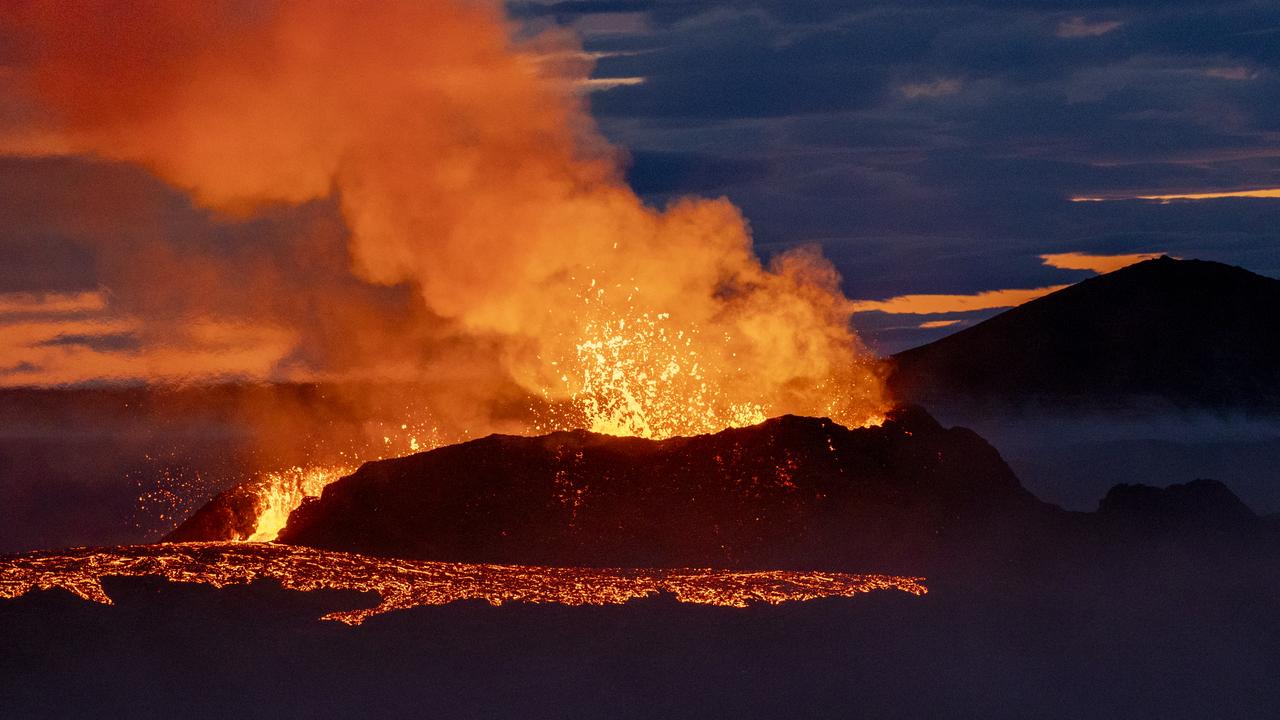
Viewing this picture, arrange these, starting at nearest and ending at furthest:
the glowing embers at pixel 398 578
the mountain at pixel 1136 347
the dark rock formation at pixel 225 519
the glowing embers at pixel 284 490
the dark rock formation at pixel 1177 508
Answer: the glowing embers at pixel 398 578 < the glowing embers at pixel 284 490 < the dark rock formation at pixel 225 519 < the dark rock formation at pixel 1177 508 < the mountain at pixel 1136 347

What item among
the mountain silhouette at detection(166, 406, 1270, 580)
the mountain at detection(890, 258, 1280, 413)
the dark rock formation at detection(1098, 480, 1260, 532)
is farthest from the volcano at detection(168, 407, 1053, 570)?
the mountain at detection(890, 258, 1280, 413)

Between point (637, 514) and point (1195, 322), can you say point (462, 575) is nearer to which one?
point (637, 514)

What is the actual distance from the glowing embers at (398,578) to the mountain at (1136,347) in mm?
127671

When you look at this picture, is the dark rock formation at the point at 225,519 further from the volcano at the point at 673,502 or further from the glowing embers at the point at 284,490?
the glowing embers at the point at 284,490

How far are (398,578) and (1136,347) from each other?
139 m

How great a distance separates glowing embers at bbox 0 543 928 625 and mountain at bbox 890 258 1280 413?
419ft

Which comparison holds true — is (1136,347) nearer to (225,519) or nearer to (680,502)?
(680,502)

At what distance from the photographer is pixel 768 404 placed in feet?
201

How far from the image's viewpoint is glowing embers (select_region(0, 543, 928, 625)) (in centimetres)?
4206

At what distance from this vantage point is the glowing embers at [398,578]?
42062mm

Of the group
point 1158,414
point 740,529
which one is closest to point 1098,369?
point 1158,414

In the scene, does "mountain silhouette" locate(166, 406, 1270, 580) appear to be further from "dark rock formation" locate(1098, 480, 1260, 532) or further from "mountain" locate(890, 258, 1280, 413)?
"mountain" locate(890, 258, 1280, 413)

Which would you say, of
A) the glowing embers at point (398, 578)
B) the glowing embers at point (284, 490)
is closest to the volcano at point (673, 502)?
the glowing embers at point (284, 490)

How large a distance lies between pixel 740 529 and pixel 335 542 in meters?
13.1
